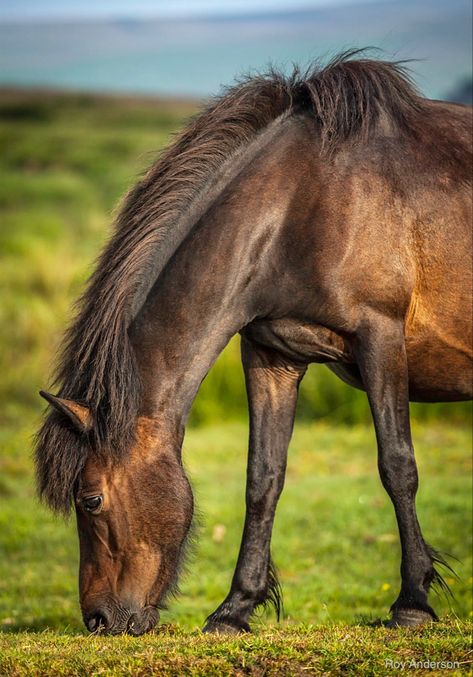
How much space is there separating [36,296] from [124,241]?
1462cm

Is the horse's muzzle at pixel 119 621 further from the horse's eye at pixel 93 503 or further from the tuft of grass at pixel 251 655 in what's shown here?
the horse's eye at pixel 93 503

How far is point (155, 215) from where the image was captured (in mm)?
5938

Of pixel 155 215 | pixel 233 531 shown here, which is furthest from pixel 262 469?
pixel 233 531

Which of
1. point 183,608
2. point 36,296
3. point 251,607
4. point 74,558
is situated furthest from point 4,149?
point 251,607

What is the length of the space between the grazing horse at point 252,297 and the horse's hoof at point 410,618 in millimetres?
12

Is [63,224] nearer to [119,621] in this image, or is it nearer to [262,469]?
[262,469]

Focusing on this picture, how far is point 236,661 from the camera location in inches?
198

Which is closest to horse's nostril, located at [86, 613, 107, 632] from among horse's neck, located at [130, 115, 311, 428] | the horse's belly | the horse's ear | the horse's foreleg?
the horse's foreleg

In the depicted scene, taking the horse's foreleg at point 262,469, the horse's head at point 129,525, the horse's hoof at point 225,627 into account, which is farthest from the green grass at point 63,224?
the horse's hoof at point 225,627

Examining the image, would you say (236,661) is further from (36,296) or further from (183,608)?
(36,296)

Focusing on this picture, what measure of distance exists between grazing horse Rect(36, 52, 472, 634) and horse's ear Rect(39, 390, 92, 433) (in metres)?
0.01

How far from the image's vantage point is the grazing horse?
18.6 feet

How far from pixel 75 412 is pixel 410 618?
214cm

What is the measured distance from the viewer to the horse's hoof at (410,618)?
5816mm
